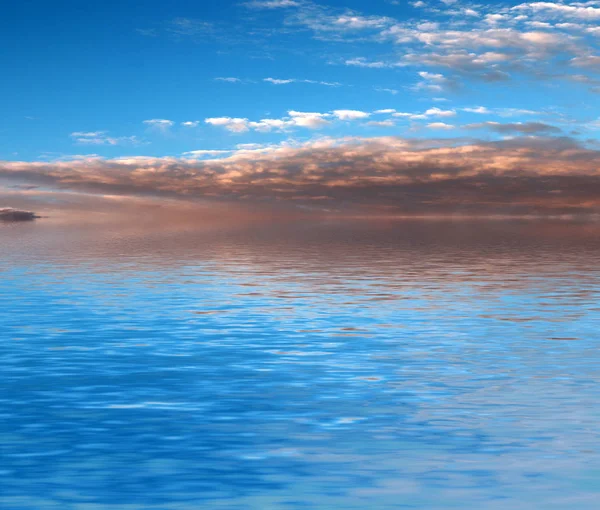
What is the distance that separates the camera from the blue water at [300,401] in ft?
51.1

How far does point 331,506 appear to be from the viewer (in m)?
14.4

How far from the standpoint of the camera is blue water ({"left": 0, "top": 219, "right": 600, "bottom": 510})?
15.6m

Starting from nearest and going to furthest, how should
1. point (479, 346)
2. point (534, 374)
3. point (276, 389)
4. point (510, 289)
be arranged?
point (276, 389)
point (534, 374)
point (479, 346)
point (510, 289)

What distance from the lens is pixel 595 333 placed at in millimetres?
35062

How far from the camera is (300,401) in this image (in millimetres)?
22656

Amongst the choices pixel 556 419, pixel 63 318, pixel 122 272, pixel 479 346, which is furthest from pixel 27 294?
pixel 556 419

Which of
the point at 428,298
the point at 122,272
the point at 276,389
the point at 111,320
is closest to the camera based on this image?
the point at 276,389

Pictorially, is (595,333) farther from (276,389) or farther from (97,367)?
(97,367)

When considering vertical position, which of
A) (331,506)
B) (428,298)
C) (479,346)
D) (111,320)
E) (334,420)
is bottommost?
(331,506)

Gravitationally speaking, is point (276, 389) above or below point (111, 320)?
below

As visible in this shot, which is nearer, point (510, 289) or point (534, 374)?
point (534, 374)

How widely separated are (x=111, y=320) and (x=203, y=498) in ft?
85.1

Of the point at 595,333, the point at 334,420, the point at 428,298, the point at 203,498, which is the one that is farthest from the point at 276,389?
the point at 428,298

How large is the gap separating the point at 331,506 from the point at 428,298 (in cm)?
3586
